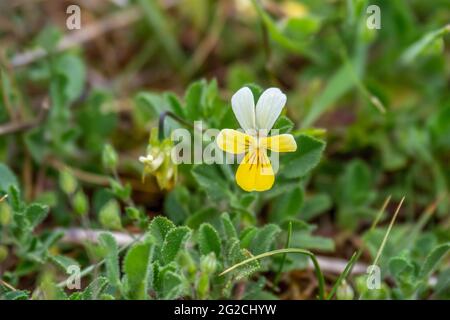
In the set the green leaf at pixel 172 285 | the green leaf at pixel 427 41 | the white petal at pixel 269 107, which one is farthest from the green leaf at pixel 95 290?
the green leaf at pixel 427 41

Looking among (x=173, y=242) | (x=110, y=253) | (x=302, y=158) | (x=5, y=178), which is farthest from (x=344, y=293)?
(x=5, y=178)

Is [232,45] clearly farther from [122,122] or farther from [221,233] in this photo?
[221,233]

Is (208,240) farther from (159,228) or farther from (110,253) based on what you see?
(110,253)

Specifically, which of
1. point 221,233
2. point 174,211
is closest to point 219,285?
point 221,233

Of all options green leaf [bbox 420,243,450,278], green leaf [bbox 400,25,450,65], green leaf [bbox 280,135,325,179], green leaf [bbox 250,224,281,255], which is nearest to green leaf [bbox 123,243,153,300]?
green leaf [bbox 250,224,281,255]

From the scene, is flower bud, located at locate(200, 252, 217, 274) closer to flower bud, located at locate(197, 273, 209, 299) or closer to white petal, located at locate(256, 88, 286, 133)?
flower bud, located at locate(197, 273, 209, 299)

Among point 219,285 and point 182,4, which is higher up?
point 182,4

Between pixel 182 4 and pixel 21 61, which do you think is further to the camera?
pixel 182 4

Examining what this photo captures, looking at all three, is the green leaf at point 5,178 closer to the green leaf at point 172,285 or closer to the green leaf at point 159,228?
the green leaf at point 159,228
